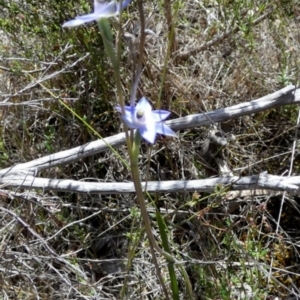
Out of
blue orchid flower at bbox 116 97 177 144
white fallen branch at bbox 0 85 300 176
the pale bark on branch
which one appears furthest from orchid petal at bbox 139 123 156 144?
white fallen branch at bbox 0 85 300 176

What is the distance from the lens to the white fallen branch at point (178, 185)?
1565 millimetres

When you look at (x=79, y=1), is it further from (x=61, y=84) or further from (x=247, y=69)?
(x=247, y=69)

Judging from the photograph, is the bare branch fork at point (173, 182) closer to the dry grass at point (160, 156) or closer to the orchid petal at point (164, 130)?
the dry grass at point (160, 156)

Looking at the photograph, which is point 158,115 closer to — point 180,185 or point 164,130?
point 164,130

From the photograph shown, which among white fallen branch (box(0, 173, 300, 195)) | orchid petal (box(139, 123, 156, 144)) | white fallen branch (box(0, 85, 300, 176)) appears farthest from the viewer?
white fallen branch (box(0, 85, 300, 176))

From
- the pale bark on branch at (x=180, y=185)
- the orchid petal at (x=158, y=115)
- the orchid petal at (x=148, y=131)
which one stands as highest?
the pale bark on branch at (x=180, y=185)

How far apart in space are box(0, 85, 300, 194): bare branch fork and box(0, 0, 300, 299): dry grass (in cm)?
5

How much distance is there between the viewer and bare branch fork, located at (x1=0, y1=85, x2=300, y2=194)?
5.32ft

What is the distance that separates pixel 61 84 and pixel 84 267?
74 centimetres

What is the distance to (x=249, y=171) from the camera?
189 cm

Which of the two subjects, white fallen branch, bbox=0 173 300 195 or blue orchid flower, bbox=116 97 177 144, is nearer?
blue orchid flower, bbox=116 97 177 144

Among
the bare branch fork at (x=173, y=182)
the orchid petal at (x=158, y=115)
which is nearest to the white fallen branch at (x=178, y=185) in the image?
the bare branch fork at (x=173, y=182)

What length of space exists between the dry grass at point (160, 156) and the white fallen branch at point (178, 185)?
45 mm

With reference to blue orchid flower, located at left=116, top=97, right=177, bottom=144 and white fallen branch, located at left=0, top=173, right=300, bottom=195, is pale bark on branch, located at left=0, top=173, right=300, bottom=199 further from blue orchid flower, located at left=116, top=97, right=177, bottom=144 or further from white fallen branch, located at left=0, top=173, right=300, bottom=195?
blue orchid flower, located at left=116, top=97, right=177, bottom=144
